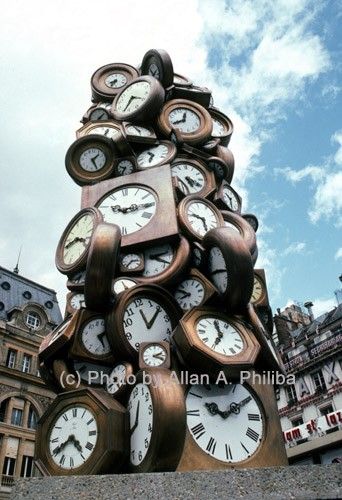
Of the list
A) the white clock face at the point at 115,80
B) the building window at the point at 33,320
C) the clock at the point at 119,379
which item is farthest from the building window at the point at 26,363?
the clock at the point at 119,379

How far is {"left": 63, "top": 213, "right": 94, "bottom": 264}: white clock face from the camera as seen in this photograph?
7934 mm

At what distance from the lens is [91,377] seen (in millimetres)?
6539

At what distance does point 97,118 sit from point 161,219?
4419 millimetres

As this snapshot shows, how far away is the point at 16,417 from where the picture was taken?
26.1 m

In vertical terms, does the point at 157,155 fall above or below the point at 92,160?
below

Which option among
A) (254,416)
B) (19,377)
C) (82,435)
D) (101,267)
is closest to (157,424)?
(82,435)

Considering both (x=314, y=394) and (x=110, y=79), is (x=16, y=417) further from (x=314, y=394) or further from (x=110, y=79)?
(x=110, y=79)

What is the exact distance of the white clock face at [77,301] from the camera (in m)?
7.53

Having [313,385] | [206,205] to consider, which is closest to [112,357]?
[206,205]

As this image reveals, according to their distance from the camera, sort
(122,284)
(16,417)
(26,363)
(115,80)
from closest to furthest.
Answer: (122,284) → (115,80) → (16,417) → (26,363)

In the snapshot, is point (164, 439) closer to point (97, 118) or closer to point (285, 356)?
point (97, 118)

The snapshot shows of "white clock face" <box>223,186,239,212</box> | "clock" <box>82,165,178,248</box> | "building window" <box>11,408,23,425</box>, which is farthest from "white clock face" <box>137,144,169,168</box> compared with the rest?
"building window" <box>11,408,23,425</box>

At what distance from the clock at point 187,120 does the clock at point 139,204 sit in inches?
68.2

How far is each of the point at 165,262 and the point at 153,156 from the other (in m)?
2.67
